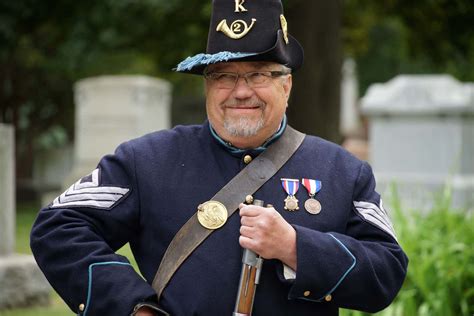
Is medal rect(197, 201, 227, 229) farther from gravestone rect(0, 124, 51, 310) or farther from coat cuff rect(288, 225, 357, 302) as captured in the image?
gravestone rect(0, 124, 51, 310)

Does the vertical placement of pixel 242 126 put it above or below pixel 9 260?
above

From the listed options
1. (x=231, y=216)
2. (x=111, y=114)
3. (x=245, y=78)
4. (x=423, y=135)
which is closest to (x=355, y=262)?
(x=231, y=216)

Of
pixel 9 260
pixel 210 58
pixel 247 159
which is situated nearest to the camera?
pixel 210 58

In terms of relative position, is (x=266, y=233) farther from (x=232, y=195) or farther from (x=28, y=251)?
(x=28, y=251)

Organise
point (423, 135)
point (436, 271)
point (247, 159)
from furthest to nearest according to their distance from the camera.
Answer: point (423, 135), point (436, 271), point (247, 159)

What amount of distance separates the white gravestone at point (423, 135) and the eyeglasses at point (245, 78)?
691 centimetres

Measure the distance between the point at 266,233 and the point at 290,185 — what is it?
0.33 meters

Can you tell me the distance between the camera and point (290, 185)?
3.10m

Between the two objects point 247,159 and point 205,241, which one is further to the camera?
point 247,159

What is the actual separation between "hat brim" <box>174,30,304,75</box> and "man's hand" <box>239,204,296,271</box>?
0.50 m

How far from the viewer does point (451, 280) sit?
5348 millimetres

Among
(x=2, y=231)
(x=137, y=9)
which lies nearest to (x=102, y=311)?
(x=2, y=231)

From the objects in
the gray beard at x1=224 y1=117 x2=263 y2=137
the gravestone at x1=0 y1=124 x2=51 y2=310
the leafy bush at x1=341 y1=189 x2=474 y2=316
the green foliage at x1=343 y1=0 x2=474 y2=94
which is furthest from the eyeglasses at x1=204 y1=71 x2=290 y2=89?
the green foliage at x1=343 y1=0 x2=474 y2=94

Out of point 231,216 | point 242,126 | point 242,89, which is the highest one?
point 242,89
